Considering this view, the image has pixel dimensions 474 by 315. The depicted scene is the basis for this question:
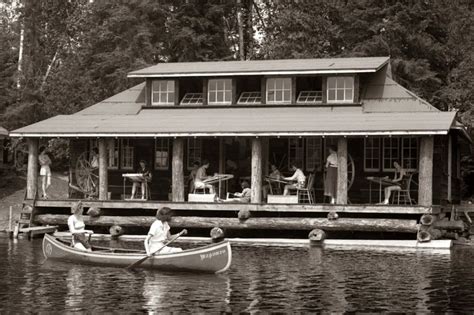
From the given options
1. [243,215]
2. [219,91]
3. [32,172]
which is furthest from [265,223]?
[32,172]

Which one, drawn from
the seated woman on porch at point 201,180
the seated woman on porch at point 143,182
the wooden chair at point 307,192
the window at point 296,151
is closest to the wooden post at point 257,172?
the wooden chair at point 307,192

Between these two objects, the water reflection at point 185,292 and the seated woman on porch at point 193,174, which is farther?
the seated woman on porch at point 193,174

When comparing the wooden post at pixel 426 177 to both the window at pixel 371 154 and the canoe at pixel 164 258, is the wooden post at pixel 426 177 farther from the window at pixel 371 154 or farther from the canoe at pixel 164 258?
the canoe at pixel 164 258

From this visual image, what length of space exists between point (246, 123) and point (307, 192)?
11.5 feet

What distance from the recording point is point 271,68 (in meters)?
35.3

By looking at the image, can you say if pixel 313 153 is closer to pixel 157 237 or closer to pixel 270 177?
pixel 270 177

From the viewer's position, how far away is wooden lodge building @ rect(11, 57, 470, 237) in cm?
3084

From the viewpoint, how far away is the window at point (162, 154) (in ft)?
121

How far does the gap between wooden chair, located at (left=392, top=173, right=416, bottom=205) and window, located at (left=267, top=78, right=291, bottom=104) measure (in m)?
5.90

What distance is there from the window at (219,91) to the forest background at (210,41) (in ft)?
30.7

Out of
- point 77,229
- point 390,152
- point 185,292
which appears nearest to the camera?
point 185,292

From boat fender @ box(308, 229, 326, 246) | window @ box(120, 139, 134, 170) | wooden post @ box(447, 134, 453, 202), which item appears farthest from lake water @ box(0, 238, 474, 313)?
window @ box(120, 139, 134, 170)

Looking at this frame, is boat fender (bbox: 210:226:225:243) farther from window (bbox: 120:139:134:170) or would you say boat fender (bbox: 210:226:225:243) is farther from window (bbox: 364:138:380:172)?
window (bbox: 120:139:134:170)

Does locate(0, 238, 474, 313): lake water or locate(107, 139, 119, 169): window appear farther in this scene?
locate(107, 139, 119, 169): window
